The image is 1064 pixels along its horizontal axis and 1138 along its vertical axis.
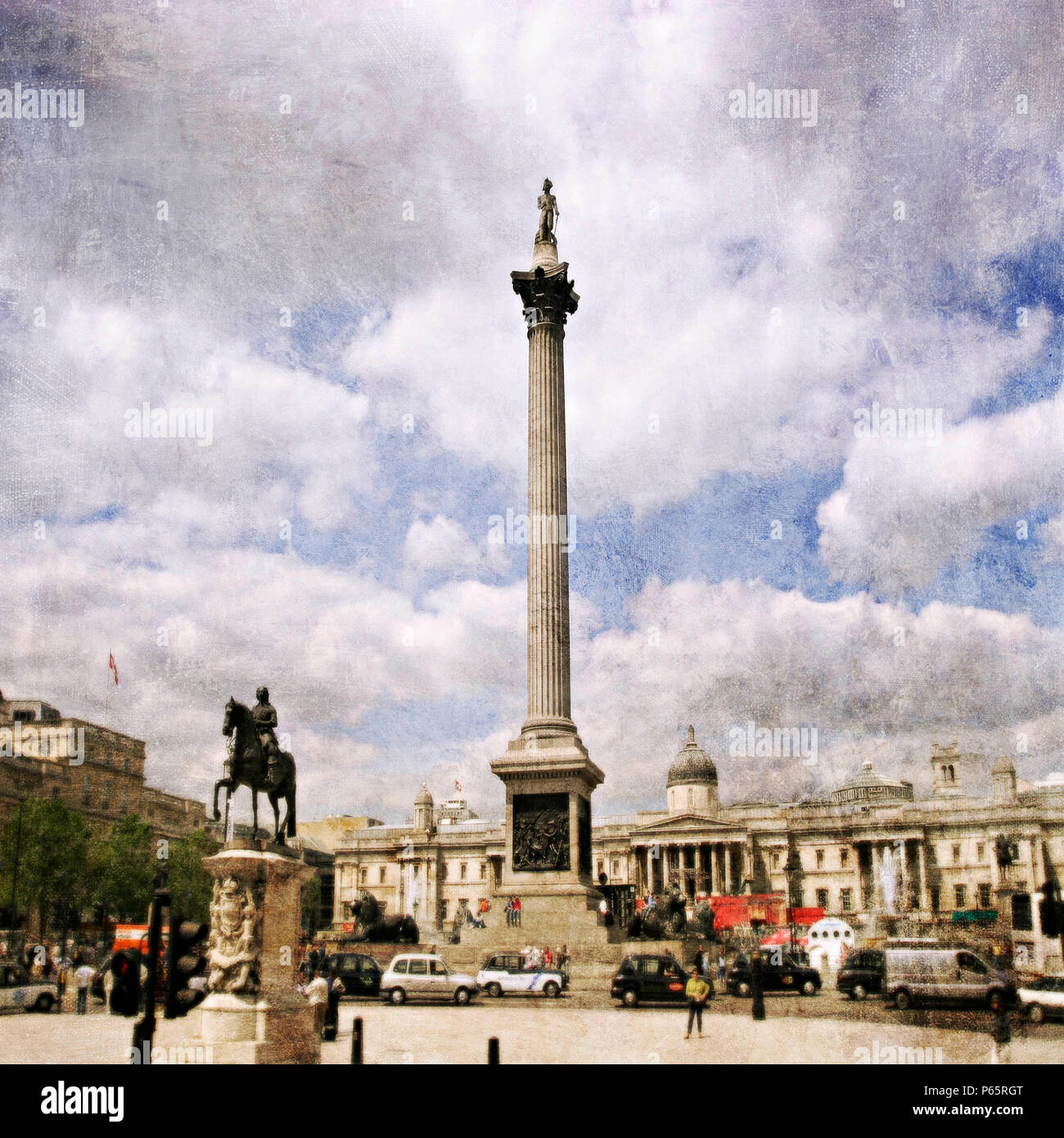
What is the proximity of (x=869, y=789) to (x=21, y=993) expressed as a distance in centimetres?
10645

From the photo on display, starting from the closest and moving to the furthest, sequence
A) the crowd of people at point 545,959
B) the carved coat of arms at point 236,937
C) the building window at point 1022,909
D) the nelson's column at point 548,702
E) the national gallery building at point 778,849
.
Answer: the carved coat of arms at point 236,937
the building window at point 1022,909
the crowd of people at point 545,959
the nelson's column at point 548,702
the national gallery building at point 778,849

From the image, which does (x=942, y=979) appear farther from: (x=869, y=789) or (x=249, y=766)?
(x=869, y=789)

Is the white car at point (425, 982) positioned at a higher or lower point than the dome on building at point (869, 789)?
lower

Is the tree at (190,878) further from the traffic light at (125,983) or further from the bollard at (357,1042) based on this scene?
the traffic light at (125,983)

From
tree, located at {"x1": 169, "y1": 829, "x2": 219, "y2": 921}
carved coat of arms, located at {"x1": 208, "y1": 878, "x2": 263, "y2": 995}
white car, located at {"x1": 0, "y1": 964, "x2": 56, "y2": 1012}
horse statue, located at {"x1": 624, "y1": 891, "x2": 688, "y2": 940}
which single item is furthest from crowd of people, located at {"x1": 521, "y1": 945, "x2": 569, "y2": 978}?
tree, located at {"x1": 169, "y1": 829, "x2": 219, "y2": 921}

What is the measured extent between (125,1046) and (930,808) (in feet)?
297

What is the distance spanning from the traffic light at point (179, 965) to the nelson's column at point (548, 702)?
17.6m

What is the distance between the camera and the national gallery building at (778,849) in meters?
92.8

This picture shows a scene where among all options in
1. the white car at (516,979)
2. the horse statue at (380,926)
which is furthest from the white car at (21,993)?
the white car at (516,979)

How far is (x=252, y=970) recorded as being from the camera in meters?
13.8

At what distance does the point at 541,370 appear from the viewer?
134 ft

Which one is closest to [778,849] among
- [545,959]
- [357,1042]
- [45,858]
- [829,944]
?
[829,944]
